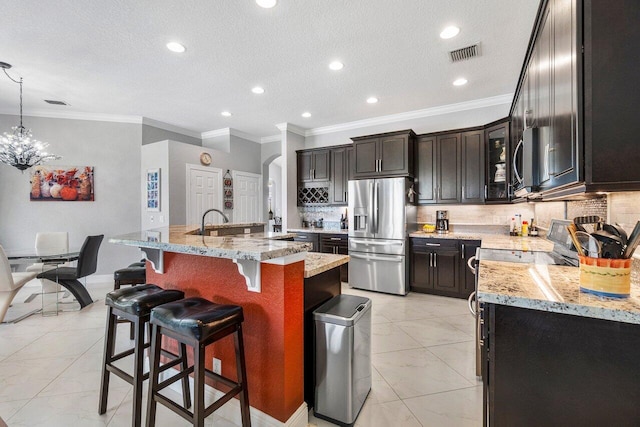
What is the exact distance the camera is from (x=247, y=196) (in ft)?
21.0

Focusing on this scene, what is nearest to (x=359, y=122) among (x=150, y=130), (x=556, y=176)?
(x=150, y=130)

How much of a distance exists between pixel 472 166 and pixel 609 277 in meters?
3.52

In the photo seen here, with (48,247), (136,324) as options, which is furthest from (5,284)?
(136,324)

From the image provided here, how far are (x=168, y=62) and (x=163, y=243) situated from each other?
2537mm

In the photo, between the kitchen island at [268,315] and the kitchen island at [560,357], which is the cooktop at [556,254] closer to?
the kitchen island at [560,357]

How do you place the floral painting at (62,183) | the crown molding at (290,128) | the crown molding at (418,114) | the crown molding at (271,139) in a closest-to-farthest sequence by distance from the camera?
the crown molding at (418,114) → the floral painting at (62,183) → the crown molding at (290,128) → the crown molding at (271,139)

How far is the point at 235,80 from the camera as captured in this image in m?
3.64

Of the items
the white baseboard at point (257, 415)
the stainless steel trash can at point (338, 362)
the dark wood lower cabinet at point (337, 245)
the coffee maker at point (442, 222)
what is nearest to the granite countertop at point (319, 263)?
the stainless steel trash can at point (338, 362)

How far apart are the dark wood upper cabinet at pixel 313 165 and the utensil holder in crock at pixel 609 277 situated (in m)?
4.60

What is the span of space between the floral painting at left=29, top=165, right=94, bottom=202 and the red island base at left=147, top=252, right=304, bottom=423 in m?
4.59

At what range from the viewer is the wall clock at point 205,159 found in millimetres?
5383

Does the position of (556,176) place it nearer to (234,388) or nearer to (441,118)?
(234,388)

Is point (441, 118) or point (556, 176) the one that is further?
point (441, 118)

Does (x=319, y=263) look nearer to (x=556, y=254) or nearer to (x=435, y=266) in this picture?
(x=556, y=254)
